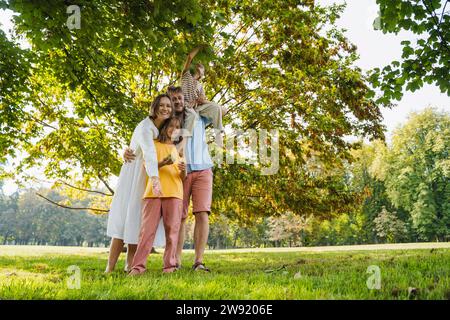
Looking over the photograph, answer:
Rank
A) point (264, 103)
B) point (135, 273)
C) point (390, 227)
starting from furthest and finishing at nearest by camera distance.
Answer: point (390, 227) → point (264, 103) → point (135, 273)

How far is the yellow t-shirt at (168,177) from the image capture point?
414 cm

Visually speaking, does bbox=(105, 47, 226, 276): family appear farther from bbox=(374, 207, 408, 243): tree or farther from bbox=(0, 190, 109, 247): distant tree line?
bbox=(0, 190, 109, 247): distant tree line

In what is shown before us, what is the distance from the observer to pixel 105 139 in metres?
12.2

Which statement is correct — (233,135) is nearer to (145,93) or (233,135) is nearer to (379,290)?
(145,93)

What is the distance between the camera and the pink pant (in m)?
4.04

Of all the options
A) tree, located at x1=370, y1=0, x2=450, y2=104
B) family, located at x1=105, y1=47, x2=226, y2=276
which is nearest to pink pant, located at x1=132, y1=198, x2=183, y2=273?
family, located at x1=105, y1=47, x2=226, y2=276

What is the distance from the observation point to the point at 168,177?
13.8 feet

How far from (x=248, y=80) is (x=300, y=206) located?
15.3 ft

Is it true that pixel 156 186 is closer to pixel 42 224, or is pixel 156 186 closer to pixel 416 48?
pixel 416 48

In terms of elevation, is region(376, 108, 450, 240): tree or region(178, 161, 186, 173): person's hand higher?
region(376, 108, 450, 240): tree

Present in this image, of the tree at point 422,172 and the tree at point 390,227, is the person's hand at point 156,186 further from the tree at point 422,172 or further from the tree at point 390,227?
the tree at point 390,227

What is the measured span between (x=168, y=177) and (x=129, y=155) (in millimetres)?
541

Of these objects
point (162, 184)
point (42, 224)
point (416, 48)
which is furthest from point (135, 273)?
point (42, 224)
